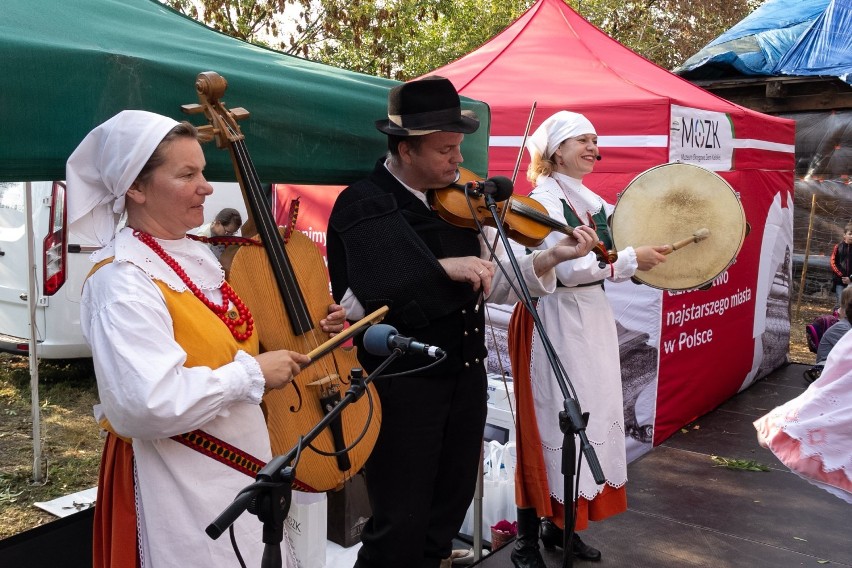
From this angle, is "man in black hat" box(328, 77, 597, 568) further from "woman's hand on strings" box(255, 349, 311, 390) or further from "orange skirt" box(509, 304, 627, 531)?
"orange skirt" box(509, 304, 627, 531)

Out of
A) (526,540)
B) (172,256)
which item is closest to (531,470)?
(526,540)

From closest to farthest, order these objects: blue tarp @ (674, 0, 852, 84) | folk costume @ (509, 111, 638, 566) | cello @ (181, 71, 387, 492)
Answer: cello @ (181, 71, 387, 492), folk costume @ (509, 111, 638, 566), blue tarp @ (674, 0, 852, 84)

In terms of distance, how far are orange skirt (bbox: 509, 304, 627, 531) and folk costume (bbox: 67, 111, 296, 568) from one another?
170 centimetres

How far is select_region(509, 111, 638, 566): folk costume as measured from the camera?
3.24 metres

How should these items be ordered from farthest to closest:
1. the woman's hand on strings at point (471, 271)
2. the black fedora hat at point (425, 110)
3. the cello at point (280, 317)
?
the black fedora hat at point (425, 110) → the woman's hand on strings at point (471, 271) → the cello at point (280, 317)

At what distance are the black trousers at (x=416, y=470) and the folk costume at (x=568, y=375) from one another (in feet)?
2.68

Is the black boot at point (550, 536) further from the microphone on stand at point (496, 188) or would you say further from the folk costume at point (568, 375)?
the microphone on stand at point (496, 188)

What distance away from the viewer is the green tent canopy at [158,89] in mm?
1794

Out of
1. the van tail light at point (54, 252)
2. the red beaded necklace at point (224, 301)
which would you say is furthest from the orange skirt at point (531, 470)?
the van tail light at point (54, 252)

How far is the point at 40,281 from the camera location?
19.9ft

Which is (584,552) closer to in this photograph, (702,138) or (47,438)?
(702,138)

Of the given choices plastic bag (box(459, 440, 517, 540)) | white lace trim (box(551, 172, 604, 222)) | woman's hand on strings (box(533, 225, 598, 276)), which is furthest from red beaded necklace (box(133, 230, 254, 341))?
plastic bag (box(459, 440, 517, 540))

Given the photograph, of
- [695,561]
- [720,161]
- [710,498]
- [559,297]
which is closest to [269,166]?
[559,297]

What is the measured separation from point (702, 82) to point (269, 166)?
406 inches
